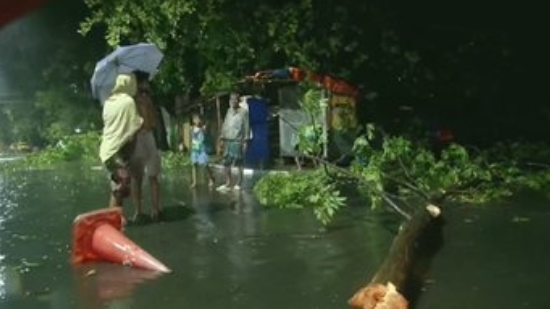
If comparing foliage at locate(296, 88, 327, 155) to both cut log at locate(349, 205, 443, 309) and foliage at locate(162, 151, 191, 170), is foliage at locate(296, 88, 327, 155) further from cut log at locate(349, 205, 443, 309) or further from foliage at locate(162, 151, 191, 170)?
foliage at locate(162, 151, 191, 170)

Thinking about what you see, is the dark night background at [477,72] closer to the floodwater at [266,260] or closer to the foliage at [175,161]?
the foliage at [175,161]

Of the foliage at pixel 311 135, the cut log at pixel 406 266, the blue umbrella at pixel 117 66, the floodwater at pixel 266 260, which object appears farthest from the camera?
the foliage at pixel 311 135

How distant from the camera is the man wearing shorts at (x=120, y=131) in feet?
30.3

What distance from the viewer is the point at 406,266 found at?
6.56 metres

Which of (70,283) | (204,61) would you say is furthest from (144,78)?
(204,61)

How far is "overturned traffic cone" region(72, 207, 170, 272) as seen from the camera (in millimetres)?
7508

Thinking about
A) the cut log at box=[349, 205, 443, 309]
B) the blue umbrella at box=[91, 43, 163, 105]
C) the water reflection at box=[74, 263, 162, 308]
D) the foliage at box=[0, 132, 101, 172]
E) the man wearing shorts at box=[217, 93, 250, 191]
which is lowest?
the foliage at box=[0, 132, 101, 172]

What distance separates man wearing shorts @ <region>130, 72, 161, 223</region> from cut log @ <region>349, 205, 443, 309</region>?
11.1 feet

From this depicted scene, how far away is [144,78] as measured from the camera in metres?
10.0

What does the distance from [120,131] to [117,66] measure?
2.81 ft

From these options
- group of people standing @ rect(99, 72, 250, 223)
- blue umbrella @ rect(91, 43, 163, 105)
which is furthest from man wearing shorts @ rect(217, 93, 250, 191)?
blue umbrella @ rect(91, 43, 163, 105)

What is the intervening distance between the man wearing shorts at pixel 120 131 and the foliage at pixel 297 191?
2227 millimetres

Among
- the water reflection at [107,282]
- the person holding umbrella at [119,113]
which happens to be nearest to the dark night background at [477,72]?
the person holding umbrella at [119,113]

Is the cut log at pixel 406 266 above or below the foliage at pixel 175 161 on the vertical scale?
above
